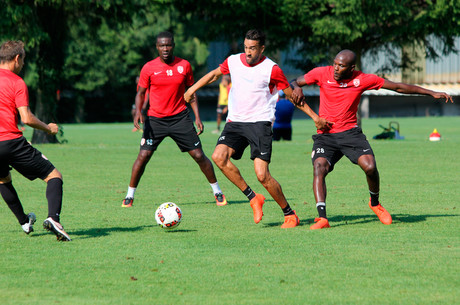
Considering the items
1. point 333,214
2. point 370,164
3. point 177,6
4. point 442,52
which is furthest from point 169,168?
point 442,52

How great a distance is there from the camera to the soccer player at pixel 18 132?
25.1ft

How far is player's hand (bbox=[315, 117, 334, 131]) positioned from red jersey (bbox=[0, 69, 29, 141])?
10.8ft

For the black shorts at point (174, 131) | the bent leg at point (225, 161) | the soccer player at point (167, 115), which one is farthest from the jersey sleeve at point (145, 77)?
the bent leg at point (225, 161)

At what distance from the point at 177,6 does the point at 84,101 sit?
34.1 meters

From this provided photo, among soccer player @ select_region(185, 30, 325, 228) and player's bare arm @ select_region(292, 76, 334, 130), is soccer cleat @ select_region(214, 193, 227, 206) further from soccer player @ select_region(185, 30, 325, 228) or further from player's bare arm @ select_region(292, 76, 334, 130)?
player's bare arm @ select_region(292, 76, 334, 130)

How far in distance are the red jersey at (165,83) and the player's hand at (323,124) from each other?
9.78 ft

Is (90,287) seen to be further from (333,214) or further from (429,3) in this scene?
(429,3)

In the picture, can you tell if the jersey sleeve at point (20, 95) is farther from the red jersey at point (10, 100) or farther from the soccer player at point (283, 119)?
the soccer player at point (283, 119)

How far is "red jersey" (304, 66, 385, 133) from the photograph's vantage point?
9.08m

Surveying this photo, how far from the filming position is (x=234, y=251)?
7367mm

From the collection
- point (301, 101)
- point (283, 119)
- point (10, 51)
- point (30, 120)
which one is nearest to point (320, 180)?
point (301, 101)

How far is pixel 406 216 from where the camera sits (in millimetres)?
9766

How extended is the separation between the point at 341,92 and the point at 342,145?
0.63 meters

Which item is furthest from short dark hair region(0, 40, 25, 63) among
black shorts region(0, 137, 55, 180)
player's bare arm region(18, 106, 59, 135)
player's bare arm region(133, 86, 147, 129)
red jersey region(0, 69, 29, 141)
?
player's bare arm region(133, 86, 147, 129)
